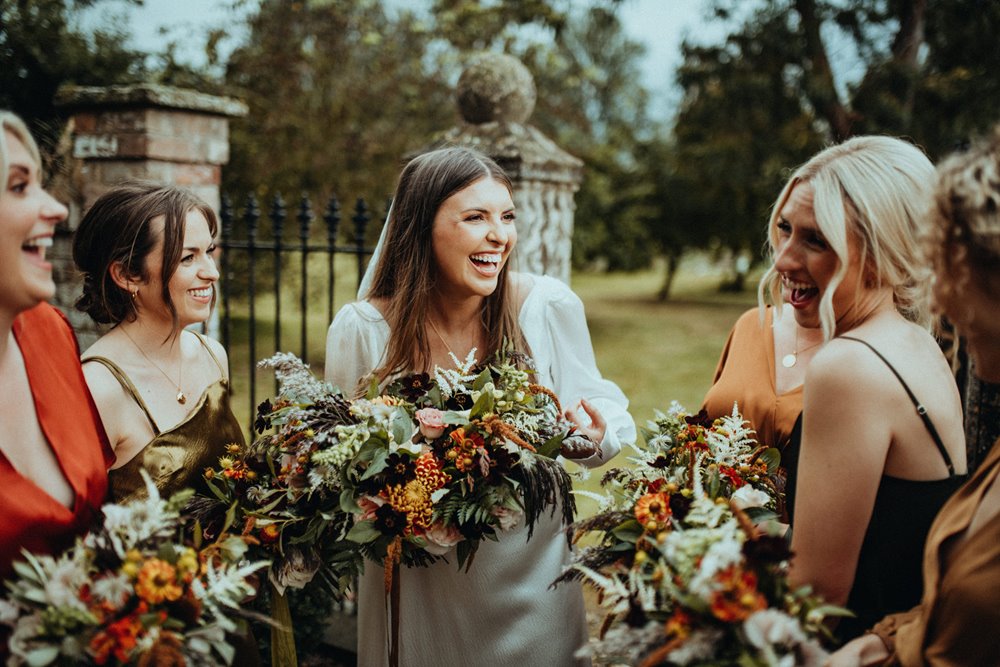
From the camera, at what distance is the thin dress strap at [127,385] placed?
7.58 feet

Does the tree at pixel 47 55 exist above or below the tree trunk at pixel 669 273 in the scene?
above

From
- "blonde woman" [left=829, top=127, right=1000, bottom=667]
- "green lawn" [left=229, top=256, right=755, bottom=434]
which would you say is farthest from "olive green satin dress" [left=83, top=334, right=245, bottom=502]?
"green lawn" [left=229, top=256, right=755, bottom=434]

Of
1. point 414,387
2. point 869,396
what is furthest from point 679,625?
point 414,387

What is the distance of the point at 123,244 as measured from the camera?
245 cm

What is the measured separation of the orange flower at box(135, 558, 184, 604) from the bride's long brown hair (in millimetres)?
1190

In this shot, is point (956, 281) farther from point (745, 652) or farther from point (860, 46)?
point (860, 46)

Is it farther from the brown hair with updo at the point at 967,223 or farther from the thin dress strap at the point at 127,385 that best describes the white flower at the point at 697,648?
the thin dress strap at the point at 127,385

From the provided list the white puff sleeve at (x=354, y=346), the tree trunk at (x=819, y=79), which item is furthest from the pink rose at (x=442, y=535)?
the tree trunk at (x=819, y=79)

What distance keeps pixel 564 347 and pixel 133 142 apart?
315 centimetres

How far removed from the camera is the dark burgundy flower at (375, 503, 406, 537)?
2062 mm

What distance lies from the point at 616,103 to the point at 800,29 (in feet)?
51.5

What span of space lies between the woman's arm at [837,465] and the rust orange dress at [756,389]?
0.69 meters

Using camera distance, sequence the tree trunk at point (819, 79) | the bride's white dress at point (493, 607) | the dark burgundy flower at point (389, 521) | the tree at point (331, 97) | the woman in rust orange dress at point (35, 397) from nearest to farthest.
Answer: the woman in rust orange dress at point (35, 397) < the dark burgundy flower at point (389, 521) < the bride's white dress at point (493, 607) < the tree at point (331, 97) < the tree trunk at point (819, 79)

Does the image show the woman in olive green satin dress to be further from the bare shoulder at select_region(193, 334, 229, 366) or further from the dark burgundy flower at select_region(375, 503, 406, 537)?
the dark burgundy flower at select_region(375, 503, 406, 537)
